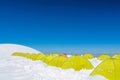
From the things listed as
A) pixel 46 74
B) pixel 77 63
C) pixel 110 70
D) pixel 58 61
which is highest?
pixel 58 61

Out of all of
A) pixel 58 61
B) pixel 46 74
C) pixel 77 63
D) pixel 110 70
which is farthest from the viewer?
pixel 58 61

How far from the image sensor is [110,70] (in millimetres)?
15938

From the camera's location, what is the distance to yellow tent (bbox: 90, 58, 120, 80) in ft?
51.6

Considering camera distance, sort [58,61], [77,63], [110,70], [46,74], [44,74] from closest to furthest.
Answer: [110,70] < [44,74] < [46,74] < [77,63] < [58,61]

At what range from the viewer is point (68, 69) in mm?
21359

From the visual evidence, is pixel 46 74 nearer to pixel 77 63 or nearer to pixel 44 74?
pixel 44 74

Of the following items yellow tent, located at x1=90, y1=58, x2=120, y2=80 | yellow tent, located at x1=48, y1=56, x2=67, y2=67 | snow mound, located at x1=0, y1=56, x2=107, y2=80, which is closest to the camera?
yellow tent, located at x1=90, y1=58, x2=120, y2=80

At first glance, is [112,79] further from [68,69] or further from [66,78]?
[68,69]

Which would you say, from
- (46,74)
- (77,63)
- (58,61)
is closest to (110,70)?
(46,74)

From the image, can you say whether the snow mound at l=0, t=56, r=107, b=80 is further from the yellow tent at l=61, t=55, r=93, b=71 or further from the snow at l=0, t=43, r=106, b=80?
the yellow tent at l=61, t=55, r=93, b=71

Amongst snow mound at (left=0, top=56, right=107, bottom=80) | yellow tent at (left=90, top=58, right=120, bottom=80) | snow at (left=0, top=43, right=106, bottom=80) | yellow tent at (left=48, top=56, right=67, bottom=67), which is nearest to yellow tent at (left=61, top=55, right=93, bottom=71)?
snow at (left=0, top=43, right=106, bottom=80)

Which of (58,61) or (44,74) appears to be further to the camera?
(58,61)

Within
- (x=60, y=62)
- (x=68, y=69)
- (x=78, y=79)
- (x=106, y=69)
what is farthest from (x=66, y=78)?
(x=60, y=62)

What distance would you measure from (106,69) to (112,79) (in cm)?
68
